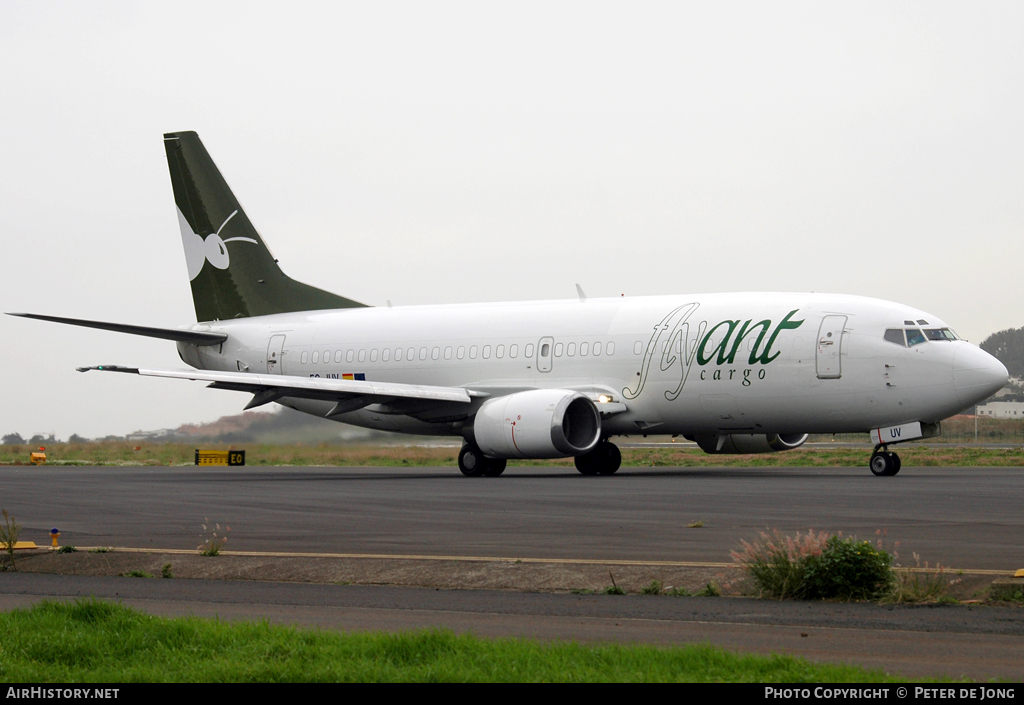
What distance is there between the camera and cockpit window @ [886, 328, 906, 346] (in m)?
28.0

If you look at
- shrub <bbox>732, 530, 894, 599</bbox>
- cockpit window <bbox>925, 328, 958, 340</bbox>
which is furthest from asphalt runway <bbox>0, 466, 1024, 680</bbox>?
cockpit window <bbox>925, 328, 958, 340</bbox>

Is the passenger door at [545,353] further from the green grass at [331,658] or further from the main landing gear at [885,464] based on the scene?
the green grass at [331,658]

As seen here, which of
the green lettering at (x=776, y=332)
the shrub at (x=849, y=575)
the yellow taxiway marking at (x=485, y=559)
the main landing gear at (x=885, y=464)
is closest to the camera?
the shrub at (x=849, y=575)

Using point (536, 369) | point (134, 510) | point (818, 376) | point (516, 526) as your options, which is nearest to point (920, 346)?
point (818, 376)

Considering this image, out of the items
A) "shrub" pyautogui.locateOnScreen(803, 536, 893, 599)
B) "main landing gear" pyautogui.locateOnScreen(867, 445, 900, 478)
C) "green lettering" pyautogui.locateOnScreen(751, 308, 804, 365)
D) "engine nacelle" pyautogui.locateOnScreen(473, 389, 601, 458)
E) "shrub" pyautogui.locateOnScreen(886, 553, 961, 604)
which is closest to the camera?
"shrub" pyautogui.locateOnScreen(886, 553, 961, 604)

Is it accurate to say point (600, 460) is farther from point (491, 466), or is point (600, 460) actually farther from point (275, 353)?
point (275, 353)

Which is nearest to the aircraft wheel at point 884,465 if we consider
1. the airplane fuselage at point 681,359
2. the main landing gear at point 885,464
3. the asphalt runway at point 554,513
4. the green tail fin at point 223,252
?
the main landing gear at point 885,464

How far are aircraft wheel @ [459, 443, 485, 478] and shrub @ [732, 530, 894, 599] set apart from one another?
843 inches

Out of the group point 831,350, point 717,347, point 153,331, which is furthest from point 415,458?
point 831,350

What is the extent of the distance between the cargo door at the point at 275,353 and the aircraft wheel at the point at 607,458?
11.5 m

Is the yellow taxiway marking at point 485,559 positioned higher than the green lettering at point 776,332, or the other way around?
the green lettering at point 776,332

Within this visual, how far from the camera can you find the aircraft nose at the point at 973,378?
2723cm

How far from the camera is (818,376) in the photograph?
28406mm

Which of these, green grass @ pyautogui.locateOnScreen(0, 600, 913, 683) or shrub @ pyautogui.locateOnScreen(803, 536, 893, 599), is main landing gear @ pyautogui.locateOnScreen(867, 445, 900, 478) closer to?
shrub @ pyautogui.locateOnScreen(803, 536, 893, 599)
